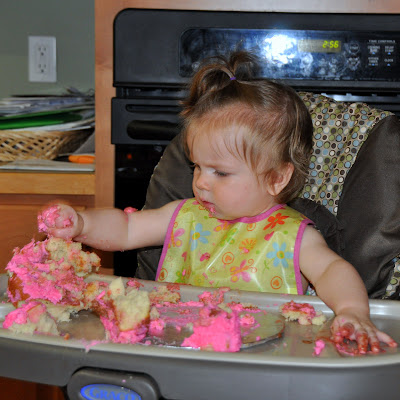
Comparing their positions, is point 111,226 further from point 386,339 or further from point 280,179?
point 386,339

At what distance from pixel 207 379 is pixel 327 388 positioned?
114 millimetres

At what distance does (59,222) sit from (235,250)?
1.05ft

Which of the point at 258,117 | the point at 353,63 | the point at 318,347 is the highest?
the point at 353,63

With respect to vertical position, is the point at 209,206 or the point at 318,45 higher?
the point at 318,45

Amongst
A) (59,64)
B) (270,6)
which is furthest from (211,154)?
(59,64)

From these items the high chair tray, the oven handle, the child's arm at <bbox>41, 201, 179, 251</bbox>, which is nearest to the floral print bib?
the child's arm at <bbox>41, 201, 179, 251</bbox>

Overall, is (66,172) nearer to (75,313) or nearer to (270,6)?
(270,6)

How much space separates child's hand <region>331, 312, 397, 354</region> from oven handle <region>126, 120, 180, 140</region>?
70 centimetres

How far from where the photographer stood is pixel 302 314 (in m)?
0.89

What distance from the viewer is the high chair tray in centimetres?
65

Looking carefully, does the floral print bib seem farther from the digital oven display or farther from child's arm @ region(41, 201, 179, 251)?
the digital oven display

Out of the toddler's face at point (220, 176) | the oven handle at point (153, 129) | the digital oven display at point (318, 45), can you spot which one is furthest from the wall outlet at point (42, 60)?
the toddler's face at point (220, 176)

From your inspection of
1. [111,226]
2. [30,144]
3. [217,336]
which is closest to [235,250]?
[111,226]

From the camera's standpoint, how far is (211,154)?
→ 111cm
